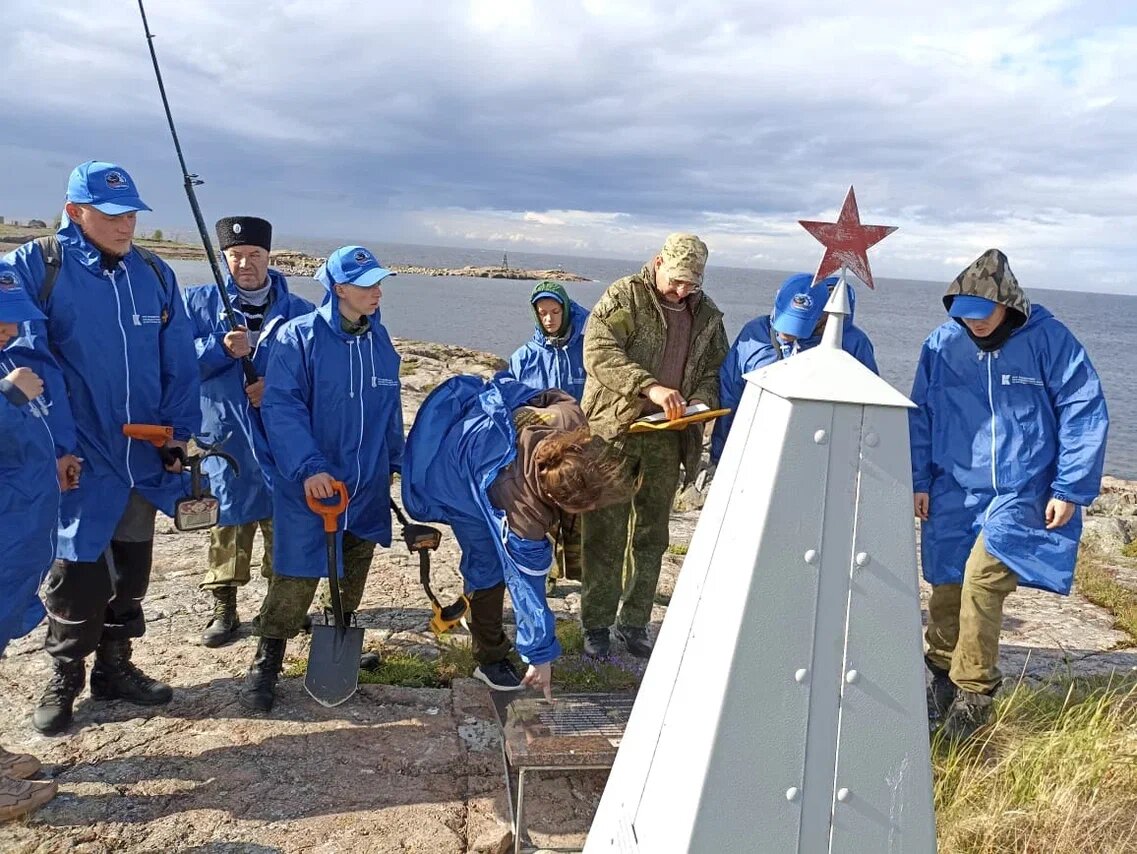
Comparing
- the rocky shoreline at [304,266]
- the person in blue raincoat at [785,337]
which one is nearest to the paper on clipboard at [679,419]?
the person in blue raincoat at [785,337]

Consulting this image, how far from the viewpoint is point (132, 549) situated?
3.70 m

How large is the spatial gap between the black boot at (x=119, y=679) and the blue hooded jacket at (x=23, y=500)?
708 millimetres

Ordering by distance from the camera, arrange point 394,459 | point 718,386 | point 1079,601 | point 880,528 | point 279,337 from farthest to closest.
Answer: point 1079,601 → point 718,386 → point 394,459 → point 279,337 → point 880,528

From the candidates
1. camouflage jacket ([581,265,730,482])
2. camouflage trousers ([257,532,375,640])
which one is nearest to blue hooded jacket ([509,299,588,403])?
camouflage jacket ([581,265,730,482])

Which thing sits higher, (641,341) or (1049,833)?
(641,341)

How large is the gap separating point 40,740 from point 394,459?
185 cm

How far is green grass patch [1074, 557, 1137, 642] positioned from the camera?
5797 millimetres

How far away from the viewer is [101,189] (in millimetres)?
3383

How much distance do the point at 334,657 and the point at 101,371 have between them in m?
1.60

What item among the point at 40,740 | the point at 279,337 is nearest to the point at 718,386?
Answer: the point at 279,337

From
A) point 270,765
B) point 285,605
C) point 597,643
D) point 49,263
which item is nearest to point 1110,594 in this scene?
point 597,643

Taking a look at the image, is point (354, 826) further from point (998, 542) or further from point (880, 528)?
point (998, 542)

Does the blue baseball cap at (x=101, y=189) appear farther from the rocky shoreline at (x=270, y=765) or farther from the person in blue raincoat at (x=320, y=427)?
the rocky shoreline at (x=270, y=765)

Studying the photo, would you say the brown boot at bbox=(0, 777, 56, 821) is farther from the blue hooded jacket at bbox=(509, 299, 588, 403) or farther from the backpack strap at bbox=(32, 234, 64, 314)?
the blue hooded jacket at bbox=(509, 299, 588, 403)
